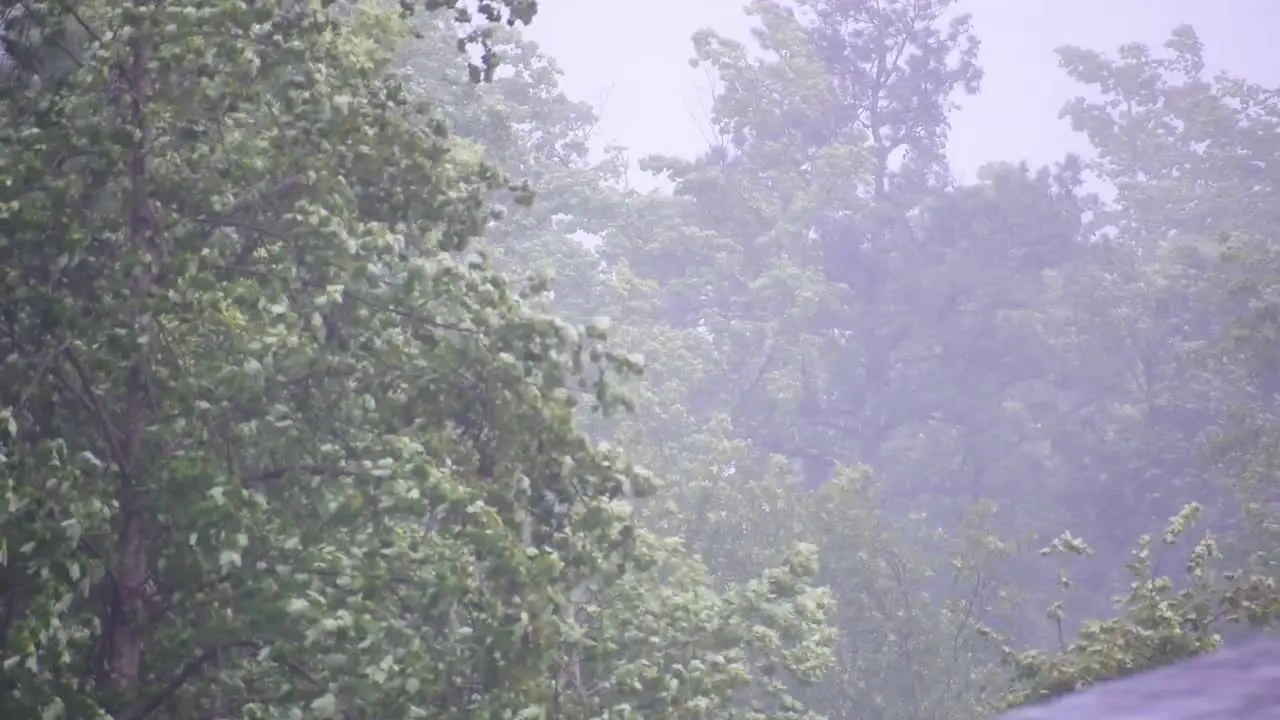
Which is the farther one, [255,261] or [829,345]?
[829,345]

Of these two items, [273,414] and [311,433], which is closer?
[273,414]

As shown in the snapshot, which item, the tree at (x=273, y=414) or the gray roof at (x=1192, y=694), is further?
the tree at (x=273, y=414)

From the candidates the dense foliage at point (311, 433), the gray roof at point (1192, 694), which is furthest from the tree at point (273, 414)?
the gray roof at point (1192, 694)

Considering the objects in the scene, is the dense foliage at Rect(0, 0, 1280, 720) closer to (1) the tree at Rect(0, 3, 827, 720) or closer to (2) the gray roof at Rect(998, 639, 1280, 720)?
(1) the tree at Rect(0, 3, 827, 720)

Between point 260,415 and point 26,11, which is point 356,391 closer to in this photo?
point 260,415

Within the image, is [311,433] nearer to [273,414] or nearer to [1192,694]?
[273,414]

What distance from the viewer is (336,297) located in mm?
8820

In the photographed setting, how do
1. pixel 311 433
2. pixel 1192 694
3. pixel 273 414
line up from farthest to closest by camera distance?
pixel 311 433
pixel 273 414
pixel 1192 694

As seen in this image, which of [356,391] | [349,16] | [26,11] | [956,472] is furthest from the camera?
[956,472]

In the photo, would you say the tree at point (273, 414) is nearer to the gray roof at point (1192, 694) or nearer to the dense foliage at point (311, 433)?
the dense foliage at point (311, 433)

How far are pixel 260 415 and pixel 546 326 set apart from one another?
5.97 ft

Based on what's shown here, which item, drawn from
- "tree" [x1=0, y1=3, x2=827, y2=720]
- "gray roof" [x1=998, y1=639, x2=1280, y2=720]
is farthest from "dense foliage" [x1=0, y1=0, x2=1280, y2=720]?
"gray roof" [x1=998, y1=639, x2=1280, y2=720]

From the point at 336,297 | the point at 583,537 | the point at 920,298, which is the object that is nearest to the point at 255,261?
the point at 336,297

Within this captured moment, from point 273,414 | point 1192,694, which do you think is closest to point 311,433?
point 273,414
